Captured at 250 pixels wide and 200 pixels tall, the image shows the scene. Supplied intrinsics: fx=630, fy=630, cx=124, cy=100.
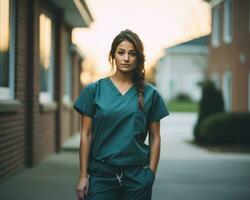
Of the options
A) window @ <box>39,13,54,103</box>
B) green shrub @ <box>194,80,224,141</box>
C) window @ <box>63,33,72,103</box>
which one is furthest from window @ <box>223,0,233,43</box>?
window @ <box>39,13,54,103</box>

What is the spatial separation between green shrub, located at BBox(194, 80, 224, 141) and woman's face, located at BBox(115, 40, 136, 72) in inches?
624

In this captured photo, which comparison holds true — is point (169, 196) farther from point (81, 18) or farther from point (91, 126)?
point (81, 18)

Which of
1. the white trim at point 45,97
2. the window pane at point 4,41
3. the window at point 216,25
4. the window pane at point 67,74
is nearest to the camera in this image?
the window pane at point 4,41

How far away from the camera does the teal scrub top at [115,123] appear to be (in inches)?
141

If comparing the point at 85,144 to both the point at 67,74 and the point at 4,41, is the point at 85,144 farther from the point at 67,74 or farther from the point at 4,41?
the point at 67,74

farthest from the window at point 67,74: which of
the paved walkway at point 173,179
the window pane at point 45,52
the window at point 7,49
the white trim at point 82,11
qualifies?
the window at point 7,49

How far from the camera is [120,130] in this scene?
11.8 feet

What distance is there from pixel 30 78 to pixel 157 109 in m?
7.64

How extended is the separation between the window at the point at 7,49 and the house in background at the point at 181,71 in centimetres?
4668

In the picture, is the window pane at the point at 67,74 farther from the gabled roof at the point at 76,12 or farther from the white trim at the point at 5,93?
the white trim at the point at 5,93

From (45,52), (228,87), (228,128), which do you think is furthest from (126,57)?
(228,87)

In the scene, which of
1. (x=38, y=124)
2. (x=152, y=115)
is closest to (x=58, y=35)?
(x=38, y=124)

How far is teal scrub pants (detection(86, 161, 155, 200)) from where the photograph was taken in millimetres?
3559

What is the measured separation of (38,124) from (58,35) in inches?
141
